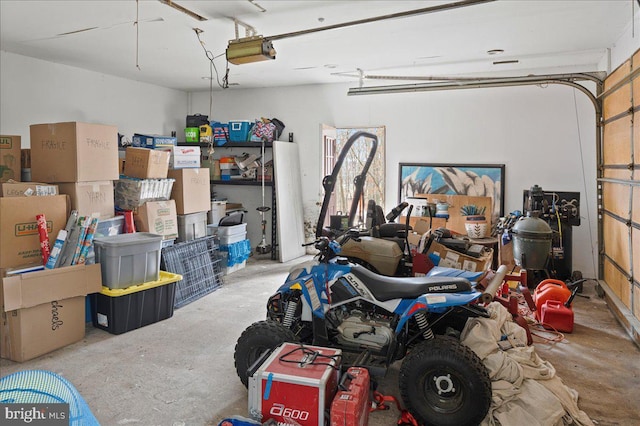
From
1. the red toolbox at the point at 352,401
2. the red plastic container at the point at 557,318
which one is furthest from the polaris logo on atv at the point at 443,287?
the red plastic container at the point at 557,318

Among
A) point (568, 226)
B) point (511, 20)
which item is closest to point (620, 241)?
point (568, 226)

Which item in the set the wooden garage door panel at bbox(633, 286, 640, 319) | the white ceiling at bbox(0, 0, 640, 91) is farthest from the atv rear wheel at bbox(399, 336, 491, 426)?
the white ceiling at bbox(0, 0, 640, 91)

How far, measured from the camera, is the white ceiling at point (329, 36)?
339cm

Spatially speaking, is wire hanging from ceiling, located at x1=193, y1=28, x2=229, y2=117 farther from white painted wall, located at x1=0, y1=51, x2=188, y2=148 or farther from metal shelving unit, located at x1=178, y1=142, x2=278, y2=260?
metal shelving unit, located at x1=178, y1=142, x2=278, y2=260

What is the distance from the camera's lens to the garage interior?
3.04 metres

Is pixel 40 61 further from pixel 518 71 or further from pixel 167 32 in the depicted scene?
pixel 518 71

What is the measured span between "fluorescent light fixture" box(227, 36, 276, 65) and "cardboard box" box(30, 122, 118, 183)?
Answer: 51.1 inches

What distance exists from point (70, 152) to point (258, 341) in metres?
2.35

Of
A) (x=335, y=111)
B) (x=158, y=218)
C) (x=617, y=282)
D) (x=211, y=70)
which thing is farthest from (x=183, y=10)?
(x=617, y=282)

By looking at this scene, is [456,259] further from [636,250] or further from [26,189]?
[26,189]

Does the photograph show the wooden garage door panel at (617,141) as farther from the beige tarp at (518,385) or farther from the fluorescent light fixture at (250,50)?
the fluorescent light fixture at (250,50)

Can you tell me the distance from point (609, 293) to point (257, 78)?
4996mm

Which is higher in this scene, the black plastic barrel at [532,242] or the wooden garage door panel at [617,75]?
the wooden garage door panel at [617,75]

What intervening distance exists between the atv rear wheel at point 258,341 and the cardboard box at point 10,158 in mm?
2681
